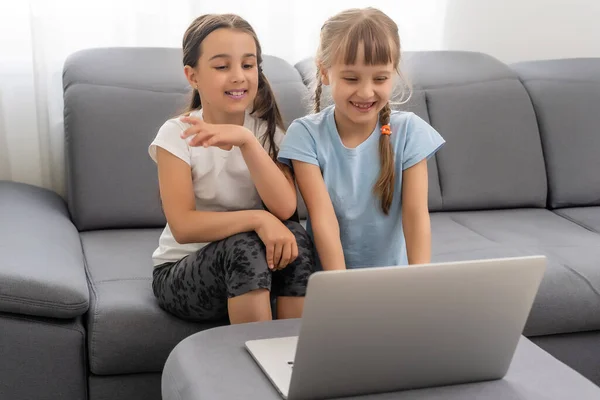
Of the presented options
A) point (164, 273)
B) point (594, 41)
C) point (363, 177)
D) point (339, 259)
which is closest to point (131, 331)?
point (164, 273)

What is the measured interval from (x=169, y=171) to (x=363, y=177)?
0.41 meters

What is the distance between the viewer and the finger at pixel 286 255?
1.68 m

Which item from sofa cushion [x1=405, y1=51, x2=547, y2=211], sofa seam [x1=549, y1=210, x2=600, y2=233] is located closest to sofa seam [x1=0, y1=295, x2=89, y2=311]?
sofa cushion [x1=405, y1=51, x2=547, y2=211]

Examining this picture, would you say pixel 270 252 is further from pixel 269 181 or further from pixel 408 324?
pixel 408 324

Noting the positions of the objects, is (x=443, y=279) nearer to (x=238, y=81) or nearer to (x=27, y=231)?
(x=238, y=81)

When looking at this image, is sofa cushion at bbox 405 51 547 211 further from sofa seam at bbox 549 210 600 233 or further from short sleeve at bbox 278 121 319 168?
short sleeve at bbox 278 121 319 168

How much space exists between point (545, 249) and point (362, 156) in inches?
25.3

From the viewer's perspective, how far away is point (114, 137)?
2275mm

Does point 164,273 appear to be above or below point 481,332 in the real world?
below

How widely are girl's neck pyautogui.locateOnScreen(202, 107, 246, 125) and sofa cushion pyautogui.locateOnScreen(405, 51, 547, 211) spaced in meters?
0.85

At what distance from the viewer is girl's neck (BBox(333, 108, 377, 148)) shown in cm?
186

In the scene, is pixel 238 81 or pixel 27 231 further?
pixel 27 231

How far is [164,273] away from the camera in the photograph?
1822mm

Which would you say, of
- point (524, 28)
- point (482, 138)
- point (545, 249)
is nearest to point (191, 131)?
point (545, 249)
